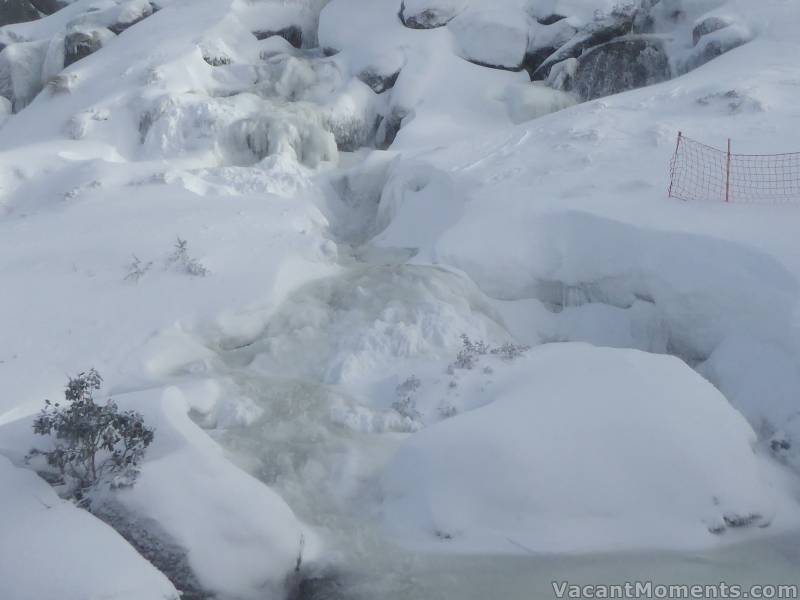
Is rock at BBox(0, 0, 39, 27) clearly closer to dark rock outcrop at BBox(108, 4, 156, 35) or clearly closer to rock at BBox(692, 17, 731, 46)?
dark rock outcrop at BBox(108, 4, 156, 35)

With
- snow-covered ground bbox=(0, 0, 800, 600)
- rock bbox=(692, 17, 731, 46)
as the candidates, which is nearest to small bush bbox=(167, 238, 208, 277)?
snow-covered ground bbox=(0, 0, 800, 600)

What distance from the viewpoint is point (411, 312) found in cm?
1059

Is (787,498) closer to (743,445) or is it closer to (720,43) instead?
(743,445)

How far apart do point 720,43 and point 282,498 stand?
1716cm

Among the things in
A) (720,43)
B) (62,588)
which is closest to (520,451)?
(62,588)

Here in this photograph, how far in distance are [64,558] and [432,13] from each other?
2035cm

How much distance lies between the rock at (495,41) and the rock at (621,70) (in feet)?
7.83

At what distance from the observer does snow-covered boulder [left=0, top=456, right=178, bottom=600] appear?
5.15 metres

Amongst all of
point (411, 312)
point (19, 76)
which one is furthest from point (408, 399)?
point (19, 76)

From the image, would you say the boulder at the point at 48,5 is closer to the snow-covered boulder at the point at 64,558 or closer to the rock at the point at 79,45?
the rock at the point at 79,45

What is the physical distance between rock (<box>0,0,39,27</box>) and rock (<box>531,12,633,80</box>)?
69.2 feet

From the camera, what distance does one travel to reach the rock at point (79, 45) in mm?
21766

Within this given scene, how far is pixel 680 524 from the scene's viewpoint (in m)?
6.88

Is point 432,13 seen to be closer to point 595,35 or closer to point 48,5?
point 595,35
